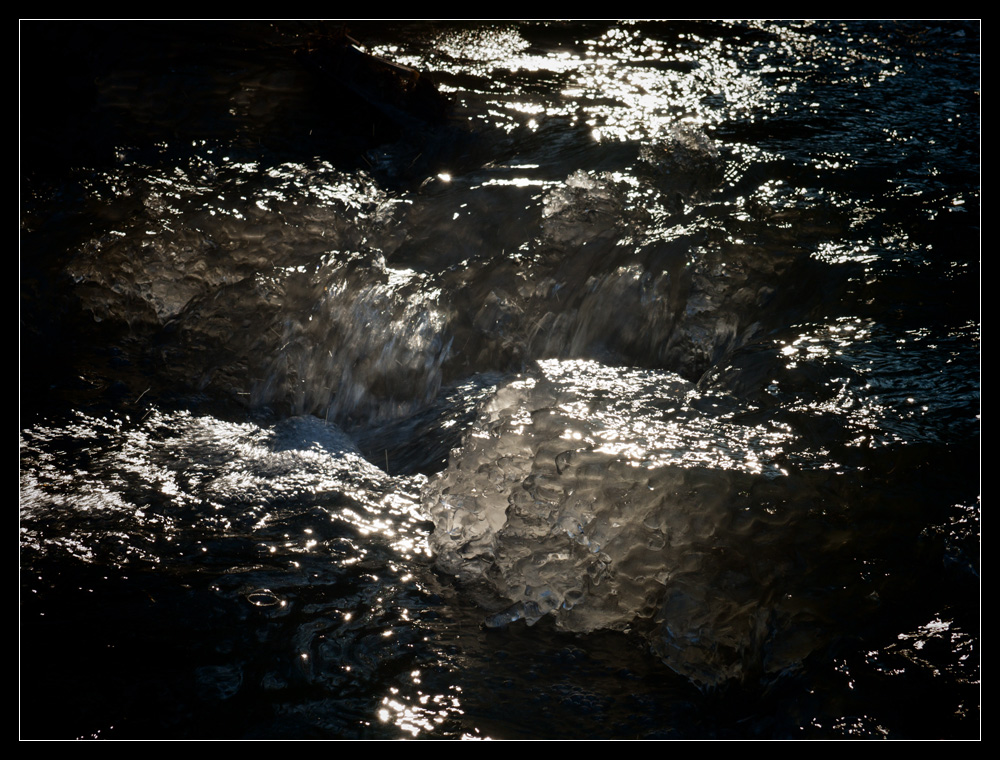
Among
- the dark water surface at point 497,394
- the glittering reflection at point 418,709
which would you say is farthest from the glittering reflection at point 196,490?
the glittering reflection at point 418,709

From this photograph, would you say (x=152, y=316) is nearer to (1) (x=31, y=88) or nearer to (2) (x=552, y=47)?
(1) (x=31, y=88)

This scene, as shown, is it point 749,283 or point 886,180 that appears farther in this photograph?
point 886,180

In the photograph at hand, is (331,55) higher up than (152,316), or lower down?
higher up

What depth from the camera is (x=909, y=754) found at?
199 cm

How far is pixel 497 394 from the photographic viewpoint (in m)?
3.63

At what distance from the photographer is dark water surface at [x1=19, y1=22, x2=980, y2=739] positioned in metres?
2.34

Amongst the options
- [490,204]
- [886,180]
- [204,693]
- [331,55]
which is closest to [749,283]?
[886,180]

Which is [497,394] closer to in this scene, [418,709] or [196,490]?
[196,490]

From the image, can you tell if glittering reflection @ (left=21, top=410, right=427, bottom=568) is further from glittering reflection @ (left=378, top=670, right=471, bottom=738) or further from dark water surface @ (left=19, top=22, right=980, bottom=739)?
glittering reflection @ (left=378, top=670, right=471, bottom=738)

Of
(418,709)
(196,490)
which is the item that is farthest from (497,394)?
→ (418,709)

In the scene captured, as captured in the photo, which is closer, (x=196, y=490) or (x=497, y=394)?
(x=196, y=490)

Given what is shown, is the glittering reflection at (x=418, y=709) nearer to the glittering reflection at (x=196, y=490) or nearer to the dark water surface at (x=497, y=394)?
the dark water surface at (x=497, y=394)

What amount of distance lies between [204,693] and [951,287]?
13.0 feet

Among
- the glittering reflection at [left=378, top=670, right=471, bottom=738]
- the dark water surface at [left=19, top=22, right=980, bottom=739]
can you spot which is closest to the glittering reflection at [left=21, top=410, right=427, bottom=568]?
the dark water surface at [left=19, top=22, right=980, bottom=739]
